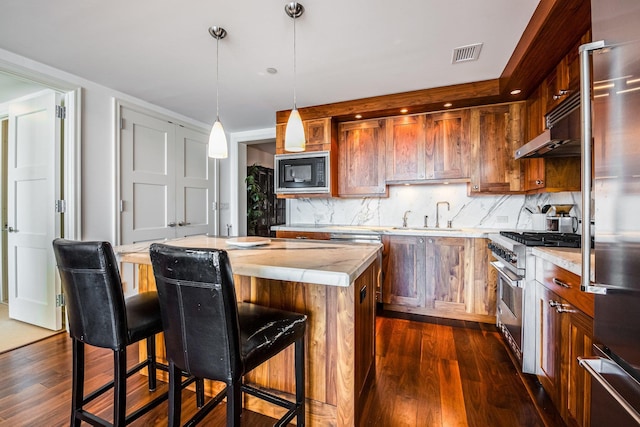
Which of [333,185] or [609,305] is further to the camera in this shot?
[333,185]

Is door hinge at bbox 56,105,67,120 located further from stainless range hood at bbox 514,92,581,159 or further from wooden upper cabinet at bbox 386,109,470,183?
stainless range hood at bbox 514,92,581,159

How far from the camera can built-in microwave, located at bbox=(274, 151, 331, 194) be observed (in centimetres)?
340

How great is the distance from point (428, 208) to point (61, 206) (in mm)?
3775

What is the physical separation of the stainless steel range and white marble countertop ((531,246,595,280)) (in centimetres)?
11

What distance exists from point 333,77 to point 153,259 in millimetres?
2273

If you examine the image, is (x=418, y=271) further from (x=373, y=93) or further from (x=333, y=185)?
(x=373, y=93)

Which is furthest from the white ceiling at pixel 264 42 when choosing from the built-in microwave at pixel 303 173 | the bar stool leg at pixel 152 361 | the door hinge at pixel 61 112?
the bar stool leg at pixel 152 361

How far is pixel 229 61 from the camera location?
2.36 m

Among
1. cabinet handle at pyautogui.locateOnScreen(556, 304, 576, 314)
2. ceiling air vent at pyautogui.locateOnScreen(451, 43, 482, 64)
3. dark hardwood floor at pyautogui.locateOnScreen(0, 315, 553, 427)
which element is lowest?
dark hardwood floor at pyautogui.locateOnScreen(0, 315, 553, 427)

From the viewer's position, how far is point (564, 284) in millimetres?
1389

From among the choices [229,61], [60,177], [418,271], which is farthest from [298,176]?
[60,177]

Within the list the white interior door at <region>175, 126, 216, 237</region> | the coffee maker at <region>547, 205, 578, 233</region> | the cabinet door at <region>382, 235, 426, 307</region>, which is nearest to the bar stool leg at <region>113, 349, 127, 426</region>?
the cabinet door at <region>382, 235, 426, 307</region>

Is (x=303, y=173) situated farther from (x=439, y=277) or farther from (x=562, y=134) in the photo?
(x=562, y=134)

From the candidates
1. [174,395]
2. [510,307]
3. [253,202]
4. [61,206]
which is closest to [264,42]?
[174,395]
